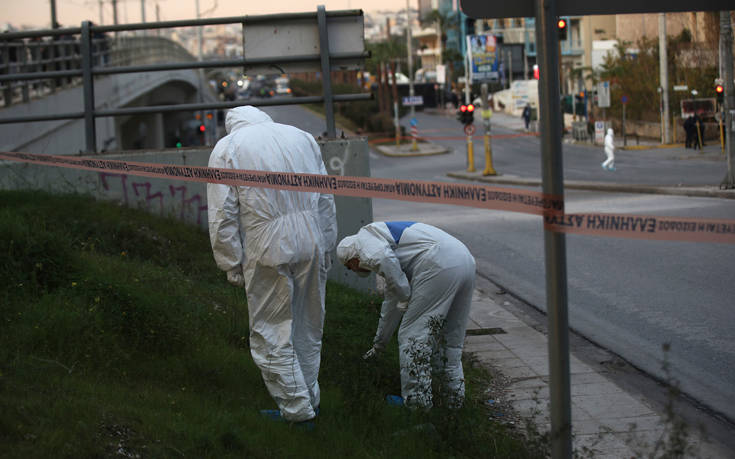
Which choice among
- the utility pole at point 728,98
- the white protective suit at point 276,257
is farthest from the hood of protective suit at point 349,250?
the utility pole at point 728,98

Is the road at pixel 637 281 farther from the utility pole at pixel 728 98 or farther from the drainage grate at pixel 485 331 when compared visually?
the utility pole at pixel 728 98

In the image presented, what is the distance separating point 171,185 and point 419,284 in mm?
4632

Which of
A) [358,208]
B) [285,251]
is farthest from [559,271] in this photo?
[358,208]

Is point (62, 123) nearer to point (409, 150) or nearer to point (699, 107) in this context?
point (699, 107)

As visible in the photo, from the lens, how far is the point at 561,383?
10.8 feet

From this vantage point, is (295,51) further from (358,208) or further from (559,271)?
(559,271)

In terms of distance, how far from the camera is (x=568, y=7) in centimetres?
329

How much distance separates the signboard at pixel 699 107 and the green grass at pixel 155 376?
3522cm

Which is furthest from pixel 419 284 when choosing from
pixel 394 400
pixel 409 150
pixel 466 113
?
pixel 409 150

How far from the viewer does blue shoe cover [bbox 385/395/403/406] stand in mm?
5398

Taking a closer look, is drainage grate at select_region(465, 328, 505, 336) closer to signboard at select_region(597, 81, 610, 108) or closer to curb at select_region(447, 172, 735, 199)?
curb at select_region(447, 172, 735, 199)

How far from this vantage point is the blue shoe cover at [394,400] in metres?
5.40

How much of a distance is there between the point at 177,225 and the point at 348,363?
12.8 ft

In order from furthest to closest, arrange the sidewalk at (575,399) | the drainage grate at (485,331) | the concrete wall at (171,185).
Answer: the concrete wall at (171,185)
the drainage grate at (485,331)
the sidewalk at (575,399)
